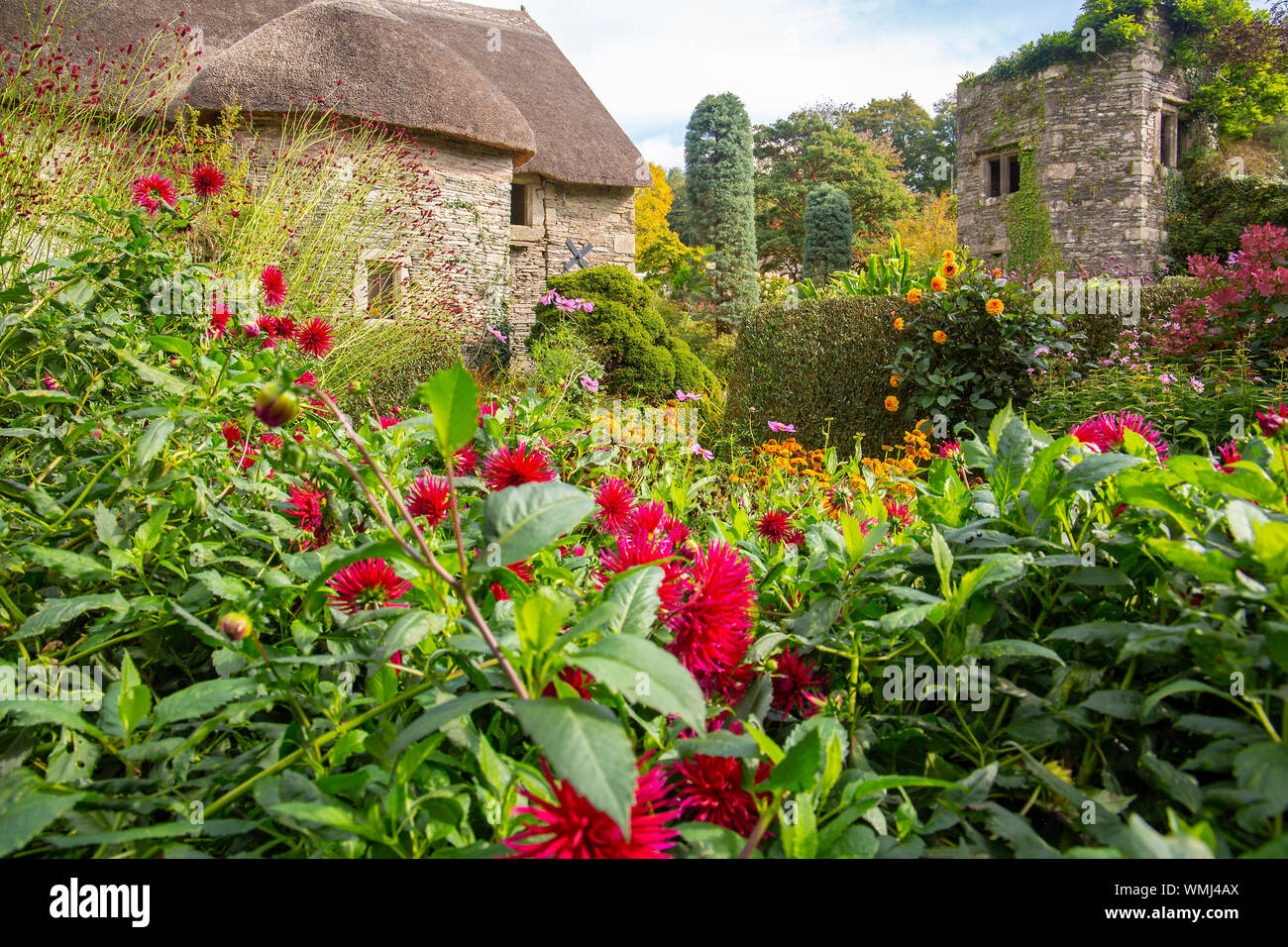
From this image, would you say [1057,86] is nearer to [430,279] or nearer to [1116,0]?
[1116,0]

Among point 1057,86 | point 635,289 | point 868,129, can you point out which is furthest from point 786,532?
point 868,129

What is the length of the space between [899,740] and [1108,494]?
0.42 metres

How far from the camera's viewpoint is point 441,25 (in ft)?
47.9

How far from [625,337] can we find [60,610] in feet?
29.0

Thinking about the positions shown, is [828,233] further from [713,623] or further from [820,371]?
[713,623]

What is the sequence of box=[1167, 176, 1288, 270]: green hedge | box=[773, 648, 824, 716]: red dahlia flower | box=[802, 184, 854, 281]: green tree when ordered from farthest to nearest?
1. box=[802, 184, 854, 281]: green tree
2. box=[1167, 176, 1288, 270]: green hedge
3. box=[773, 648, 824, 716]: red dahlia flower

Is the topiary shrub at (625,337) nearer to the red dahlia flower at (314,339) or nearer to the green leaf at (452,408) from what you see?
the red dahlia flower at (314,339)

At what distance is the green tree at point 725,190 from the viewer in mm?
20844

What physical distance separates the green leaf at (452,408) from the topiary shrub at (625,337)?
835 cm

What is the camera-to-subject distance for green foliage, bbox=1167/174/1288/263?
46.8 feet

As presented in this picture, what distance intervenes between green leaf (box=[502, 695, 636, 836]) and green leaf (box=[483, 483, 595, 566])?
136 millimetres

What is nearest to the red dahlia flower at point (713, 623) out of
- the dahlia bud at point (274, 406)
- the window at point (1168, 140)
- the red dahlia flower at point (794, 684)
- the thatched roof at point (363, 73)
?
the red dahlia flower at point (794, 684)

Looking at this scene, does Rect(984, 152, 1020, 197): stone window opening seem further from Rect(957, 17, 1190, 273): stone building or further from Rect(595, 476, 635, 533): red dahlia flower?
Rect(595, 476, 635, 533): red dahlia flower

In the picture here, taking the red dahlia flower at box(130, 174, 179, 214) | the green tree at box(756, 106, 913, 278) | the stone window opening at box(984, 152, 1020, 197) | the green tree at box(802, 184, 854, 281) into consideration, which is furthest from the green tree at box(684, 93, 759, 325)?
the red dahlia flower at box(130, 174, 179, 214)
